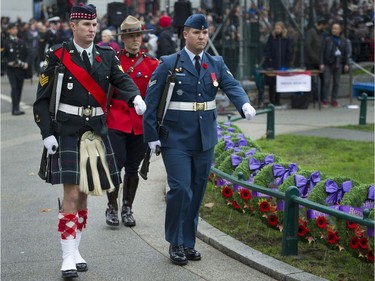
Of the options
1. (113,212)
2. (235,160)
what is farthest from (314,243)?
(113,212)

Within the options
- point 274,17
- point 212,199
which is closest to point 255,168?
point 212,199

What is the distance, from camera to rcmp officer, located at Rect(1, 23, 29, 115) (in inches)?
758

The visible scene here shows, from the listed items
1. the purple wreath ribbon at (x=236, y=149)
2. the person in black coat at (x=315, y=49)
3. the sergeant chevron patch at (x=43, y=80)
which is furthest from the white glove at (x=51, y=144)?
the person in black coat at (x=315, y=49)

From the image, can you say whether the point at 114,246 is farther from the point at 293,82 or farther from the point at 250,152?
the point at 293,82

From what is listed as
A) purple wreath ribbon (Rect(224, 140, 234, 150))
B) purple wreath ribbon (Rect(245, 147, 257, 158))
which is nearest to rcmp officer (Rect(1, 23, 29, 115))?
purple wreath ribbon (Rect(224, 140, 234, 150))

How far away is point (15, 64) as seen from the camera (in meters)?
19.3

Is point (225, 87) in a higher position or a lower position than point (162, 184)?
higher

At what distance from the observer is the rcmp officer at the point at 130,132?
335 inches

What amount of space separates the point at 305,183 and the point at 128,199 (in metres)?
1.86

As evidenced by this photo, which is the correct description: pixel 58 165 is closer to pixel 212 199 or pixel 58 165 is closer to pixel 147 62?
pixel 147 62

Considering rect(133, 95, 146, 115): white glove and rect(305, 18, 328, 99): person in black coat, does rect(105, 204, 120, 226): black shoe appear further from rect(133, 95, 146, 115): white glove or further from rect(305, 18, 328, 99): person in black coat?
rect(305, 18, 328, 99): person in black coat

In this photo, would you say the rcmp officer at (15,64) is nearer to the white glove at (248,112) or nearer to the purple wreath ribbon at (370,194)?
the white glove at (248,112)

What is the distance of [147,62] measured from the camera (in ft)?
28.8

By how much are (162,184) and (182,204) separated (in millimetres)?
3599
